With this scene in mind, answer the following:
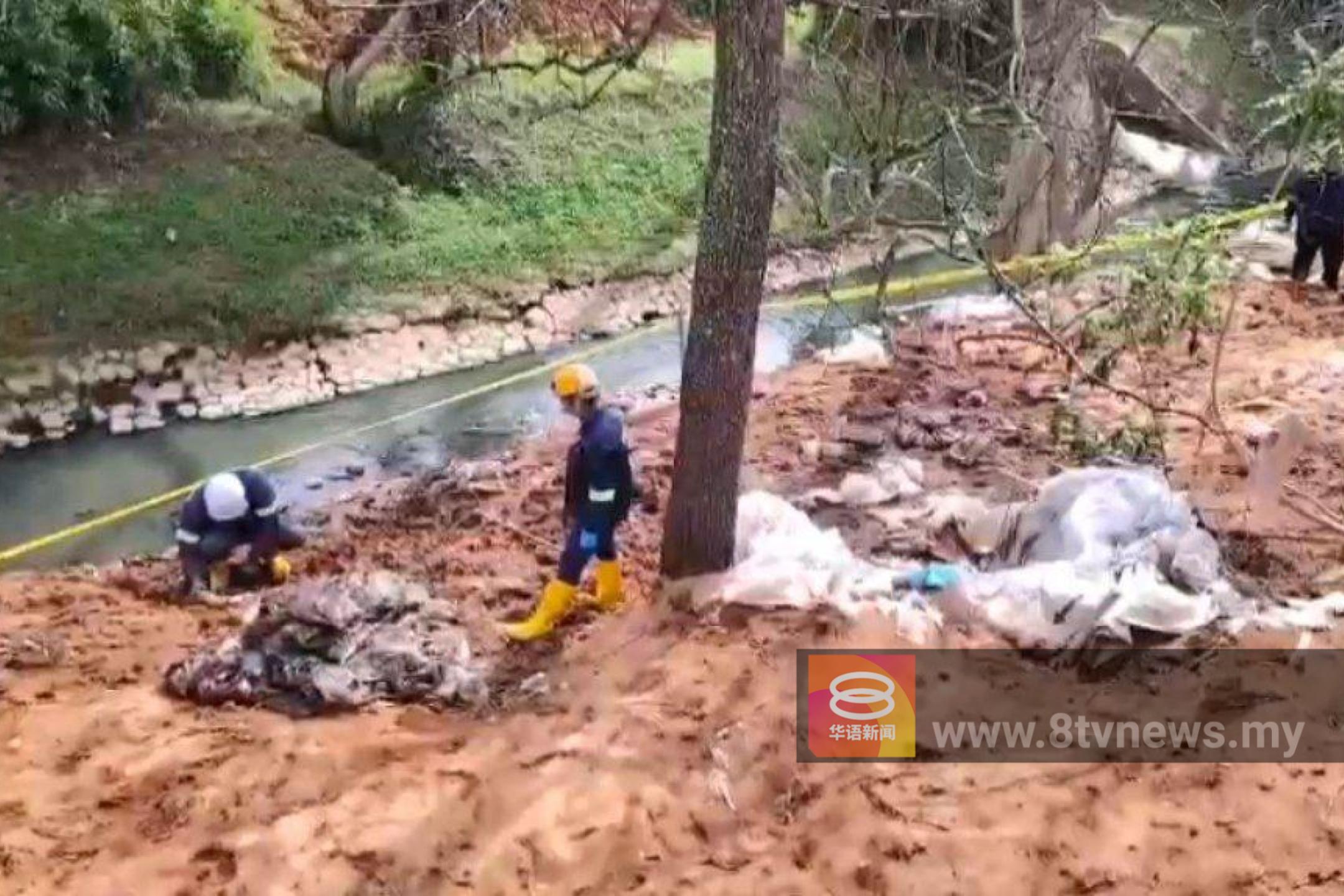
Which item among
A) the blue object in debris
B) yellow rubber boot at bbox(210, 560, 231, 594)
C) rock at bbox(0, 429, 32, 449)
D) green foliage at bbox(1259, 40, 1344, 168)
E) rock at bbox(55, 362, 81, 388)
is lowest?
rock at bbox(0, 429, 32, 449)

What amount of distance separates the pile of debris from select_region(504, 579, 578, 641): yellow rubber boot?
258mm

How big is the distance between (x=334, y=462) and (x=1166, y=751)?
703 cm

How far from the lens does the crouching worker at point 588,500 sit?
593 centimetres

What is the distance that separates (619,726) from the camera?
518cm

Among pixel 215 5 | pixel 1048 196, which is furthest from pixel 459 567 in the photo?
pixel 215 5

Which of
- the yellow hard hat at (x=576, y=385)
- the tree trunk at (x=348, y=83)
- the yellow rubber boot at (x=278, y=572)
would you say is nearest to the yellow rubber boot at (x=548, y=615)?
the yellow hard hat at (x=576, y=385)

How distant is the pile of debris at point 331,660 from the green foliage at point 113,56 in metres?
8.70

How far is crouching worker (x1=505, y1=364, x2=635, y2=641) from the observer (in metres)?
5.93

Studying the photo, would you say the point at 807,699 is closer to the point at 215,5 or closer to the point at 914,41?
the point at 215,5

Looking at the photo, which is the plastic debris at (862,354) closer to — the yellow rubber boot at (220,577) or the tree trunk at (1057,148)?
the tree trunk at (1057,148)

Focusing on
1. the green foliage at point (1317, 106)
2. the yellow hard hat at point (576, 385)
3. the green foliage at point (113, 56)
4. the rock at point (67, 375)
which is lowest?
the rock at point (67, 375)

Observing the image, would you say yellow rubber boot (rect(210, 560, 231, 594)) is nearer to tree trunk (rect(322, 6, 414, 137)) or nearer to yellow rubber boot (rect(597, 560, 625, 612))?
yellow rubber boot (rect(597, 560, 625, 612))

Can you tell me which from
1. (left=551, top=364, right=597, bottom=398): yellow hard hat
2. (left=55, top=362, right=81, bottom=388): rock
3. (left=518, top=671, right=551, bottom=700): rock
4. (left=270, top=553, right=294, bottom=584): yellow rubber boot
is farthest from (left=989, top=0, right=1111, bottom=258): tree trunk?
(left=55, top=362, right=81, bottom=388): rock

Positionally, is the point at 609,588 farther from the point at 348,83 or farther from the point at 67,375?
the point at 348,83
